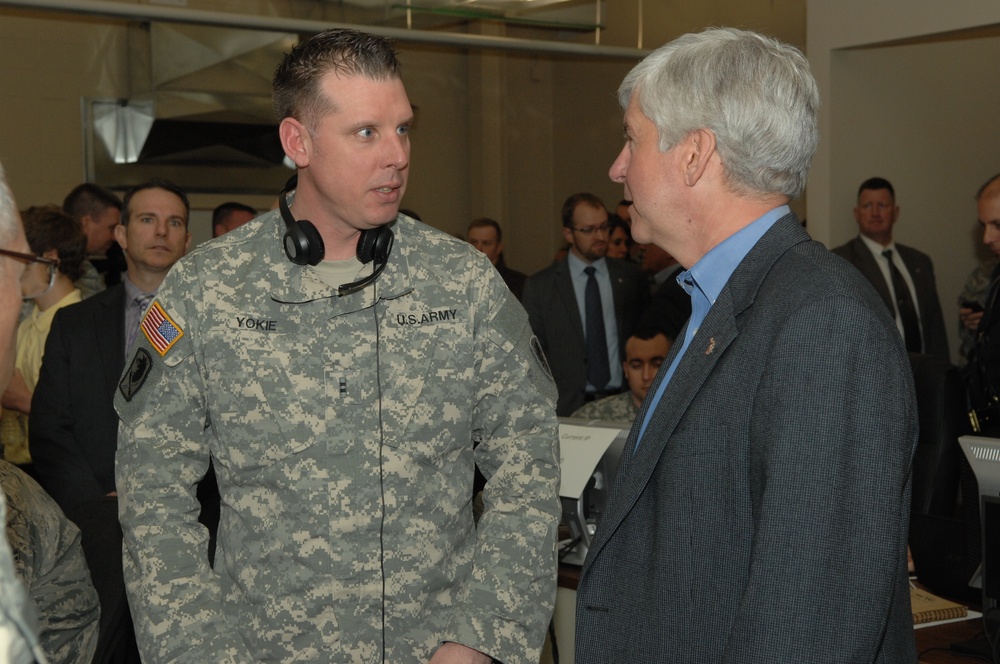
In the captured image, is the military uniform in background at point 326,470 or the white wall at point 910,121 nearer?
the military uniform in background at point 326,470

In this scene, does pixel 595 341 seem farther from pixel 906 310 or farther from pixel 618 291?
pixel 906 310

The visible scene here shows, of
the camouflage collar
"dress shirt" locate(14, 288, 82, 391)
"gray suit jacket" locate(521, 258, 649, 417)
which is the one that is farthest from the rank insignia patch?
"gray suit jacket" locate(521, 258, 649, 417)

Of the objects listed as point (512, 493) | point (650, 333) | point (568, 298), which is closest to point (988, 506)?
point (512, 493)

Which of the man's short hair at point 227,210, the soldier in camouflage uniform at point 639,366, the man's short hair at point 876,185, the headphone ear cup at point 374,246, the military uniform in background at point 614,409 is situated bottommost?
the military uniform in background at point 614,409

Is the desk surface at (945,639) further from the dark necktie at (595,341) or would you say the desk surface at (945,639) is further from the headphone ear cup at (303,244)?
the dark necktie at (595,341)

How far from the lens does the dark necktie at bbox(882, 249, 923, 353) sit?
6.05 m

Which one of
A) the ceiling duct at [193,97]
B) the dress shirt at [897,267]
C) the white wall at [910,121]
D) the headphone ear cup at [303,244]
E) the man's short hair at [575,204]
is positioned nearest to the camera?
the headphone ear cup at [303,244]

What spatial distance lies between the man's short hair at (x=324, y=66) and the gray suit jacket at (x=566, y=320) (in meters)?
3.56

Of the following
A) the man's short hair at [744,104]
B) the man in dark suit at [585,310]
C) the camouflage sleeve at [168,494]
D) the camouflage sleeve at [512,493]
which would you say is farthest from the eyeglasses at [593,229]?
the man's short hair at [744,104]

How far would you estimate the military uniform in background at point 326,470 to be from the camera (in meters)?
1.69

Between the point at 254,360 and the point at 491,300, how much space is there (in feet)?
1.36

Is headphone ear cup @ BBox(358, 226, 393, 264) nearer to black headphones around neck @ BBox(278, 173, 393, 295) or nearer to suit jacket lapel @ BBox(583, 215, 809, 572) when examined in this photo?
black headphones around neck @ BBox(278, 173, 393, 295)

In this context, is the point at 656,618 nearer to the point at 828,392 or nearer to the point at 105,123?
the point at 828,392

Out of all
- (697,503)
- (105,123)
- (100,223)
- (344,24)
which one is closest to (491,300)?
(697,503)
